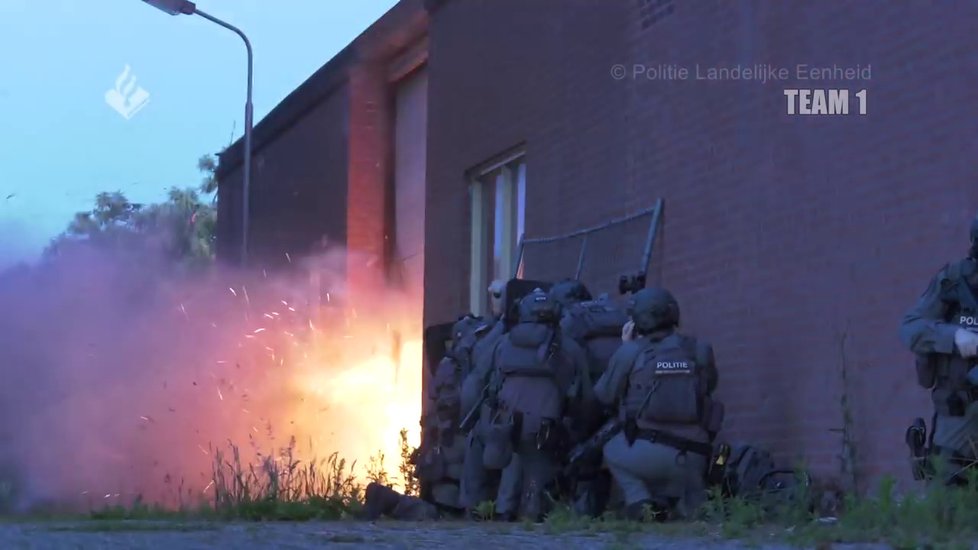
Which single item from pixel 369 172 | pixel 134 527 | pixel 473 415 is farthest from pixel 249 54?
pixel 134 527

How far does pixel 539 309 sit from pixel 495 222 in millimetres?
5291

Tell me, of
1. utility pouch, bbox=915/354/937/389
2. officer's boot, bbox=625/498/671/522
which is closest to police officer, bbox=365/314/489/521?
officer's boot, bbox=625/498/671/522

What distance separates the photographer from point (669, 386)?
9.23m

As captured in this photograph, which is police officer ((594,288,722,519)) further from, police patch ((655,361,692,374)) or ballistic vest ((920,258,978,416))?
ballistic vest ((920,258,978,416))

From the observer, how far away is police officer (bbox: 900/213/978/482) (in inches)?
290

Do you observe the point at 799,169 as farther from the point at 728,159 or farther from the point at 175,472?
the point at 175,472

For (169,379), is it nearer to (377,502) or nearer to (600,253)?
(600,253)

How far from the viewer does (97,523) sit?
27.1ft

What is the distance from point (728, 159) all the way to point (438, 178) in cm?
598

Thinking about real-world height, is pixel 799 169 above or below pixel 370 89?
below

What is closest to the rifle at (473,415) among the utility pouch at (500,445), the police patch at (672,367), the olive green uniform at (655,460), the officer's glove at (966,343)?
the utility pouch at (500,445)

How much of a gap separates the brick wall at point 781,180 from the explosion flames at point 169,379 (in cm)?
475

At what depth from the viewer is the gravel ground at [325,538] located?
6.05m

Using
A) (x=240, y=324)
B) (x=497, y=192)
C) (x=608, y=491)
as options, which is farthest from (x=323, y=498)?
(x=240, y=324)
